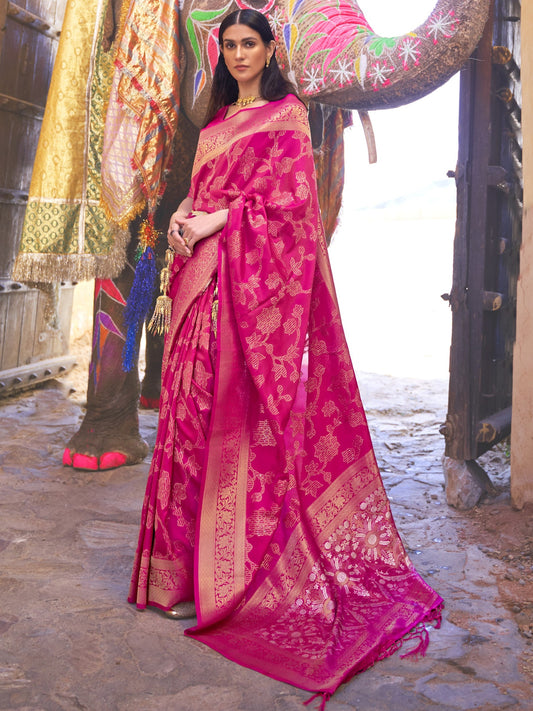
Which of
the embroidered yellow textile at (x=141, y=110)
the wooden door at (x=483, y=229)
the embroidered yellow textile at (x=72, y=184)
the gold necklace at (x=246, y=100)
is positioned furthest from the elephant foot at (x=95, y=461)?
the gold necklace at (x=246, y=100)

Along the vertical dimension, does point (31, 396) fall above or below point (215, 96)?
below

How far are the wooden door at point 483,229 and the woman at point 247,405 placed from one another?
113cm

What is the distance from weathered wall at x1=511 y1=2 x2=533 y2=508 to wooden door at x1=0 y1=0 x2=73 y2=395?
260 centimetres

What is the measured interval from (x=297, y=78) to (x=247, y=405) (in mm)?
1356

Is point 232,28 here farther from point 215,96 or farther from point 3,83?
point 3,83

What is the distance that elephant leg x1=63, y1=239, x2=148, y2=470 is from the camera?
374cm

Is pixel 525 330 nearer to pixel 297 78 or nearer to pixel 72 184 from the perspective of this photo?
pixel 297 78

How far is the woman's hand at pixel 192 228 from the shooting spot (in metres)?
2.30

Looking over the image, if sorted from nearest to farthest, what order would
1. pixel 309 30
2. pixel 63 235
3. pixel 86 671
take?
pixel 86 671, pixel 309 30, pixel 63 235

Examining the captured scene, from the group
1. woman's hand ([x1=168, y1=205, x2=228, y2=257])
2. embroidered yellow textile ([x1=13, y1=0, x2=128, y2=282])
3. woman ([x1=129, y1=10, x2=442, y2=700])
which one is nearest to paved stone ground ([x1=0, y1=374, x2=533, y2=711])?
woman ([x1=129, y1=10, x2=442, y2=700])

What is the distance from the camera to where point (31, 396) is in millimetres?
5184

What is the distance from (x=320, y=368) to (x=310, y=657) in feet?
2.94

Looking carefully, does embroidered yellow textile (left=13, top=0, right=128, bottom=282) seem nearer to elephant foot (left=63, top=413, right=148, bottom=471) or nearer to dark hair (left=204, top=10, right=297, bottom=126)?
elephant foot (left=63, top=413, right=148, bottom=471)

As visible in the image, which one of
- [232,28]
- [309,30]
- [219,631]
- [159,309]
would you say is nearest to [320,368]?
[159,309]
